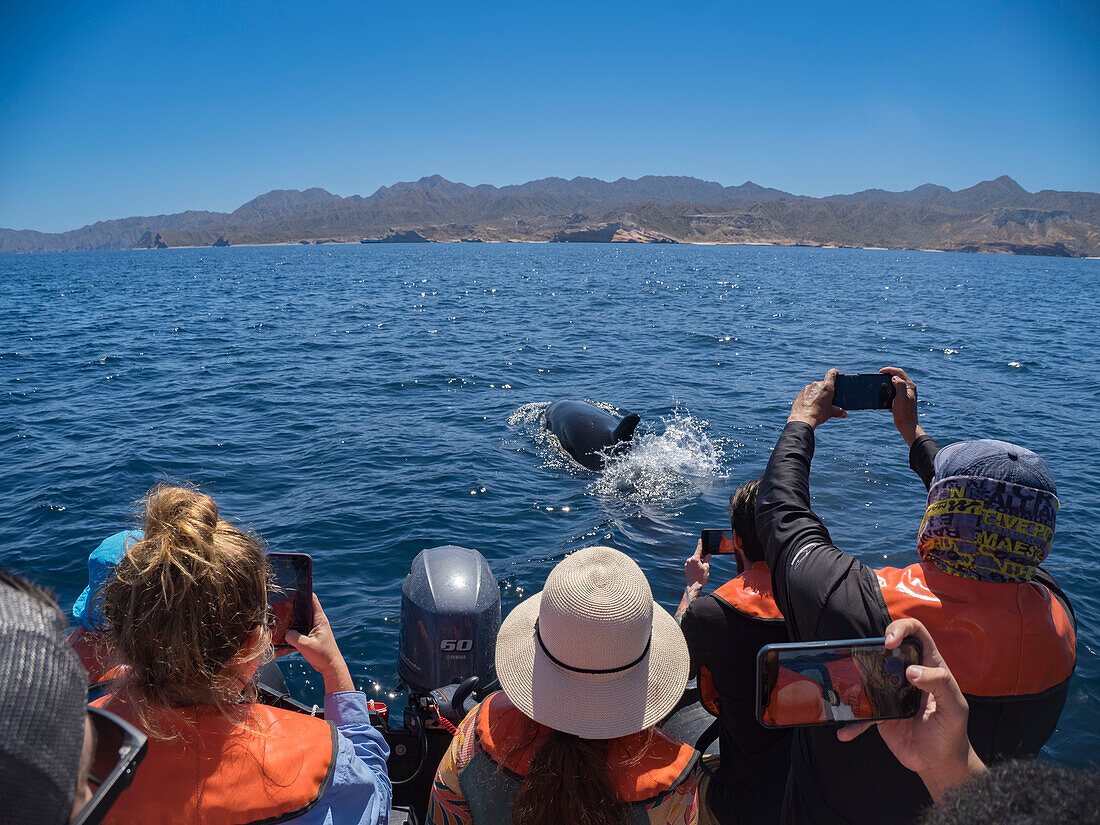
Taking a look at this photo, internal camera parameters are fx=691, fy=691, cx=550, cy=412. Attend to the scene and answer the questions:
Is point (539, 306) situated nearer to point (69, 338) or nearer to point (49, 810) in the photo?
point (69, 338)

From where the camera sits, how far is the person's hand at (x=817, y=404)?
10.5ft

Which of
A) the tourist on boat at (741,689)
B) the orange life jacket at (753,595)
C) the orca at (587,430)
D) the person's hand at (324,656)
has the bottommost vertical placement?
the orca at (587,430)

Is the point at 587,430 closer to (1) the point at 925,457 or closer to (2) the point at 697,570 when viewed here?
(2) the point at 697,570

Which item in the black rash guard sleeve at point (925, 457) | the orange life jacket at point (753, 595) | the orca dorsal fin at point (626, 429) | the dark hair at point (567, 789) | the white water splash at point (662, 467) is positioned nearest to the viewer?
the dark hair at point (567, 789)

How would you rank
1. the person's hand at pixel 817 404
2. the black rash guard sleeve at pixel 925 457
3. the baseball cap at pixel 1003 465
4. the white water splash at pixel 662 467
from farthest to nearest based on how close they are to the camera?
the white water splash at pixel 662 467 → the black rash guard sleeve at pixel 925 457 → the person's hand at pixel 817 404 → the baseball cap at pixel 1003 465

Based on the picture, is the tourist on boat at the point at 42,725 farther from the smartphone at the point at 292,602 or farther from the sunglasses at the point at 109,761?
the smartphone at the point at 292,602

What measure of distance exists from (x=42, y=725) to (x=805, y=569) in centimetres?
221

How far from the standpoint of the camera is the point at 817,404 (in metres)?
3.26

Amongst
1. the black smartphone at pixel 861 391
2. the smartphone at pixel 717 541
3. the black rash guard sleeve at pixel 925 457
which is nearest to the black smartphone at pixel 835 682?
the black smartphone at pixel 861 391

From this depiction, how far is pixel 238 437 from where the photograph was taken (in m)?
14.6

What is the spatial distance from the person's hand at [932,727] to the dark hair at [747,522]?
188 cm

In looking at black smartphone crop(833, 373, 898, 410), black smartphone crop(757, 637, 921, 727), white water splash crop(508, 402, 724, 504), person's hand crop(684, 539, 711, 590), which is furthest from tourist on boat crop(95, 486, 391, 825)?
white water splash crop(508, 402, 724, 504)

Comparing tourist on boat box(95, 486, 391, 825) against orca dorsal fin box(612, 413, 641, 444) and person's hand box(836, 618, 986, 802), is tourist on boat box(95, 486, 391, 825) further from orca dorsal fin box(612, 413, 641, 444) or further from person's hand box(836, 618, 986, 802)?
orca dorsal fin box(612, 413, 641, 444)

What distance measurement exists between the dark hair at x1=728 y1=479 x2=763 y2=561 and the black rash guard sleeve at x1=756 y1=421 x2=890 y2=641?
3.07ft
